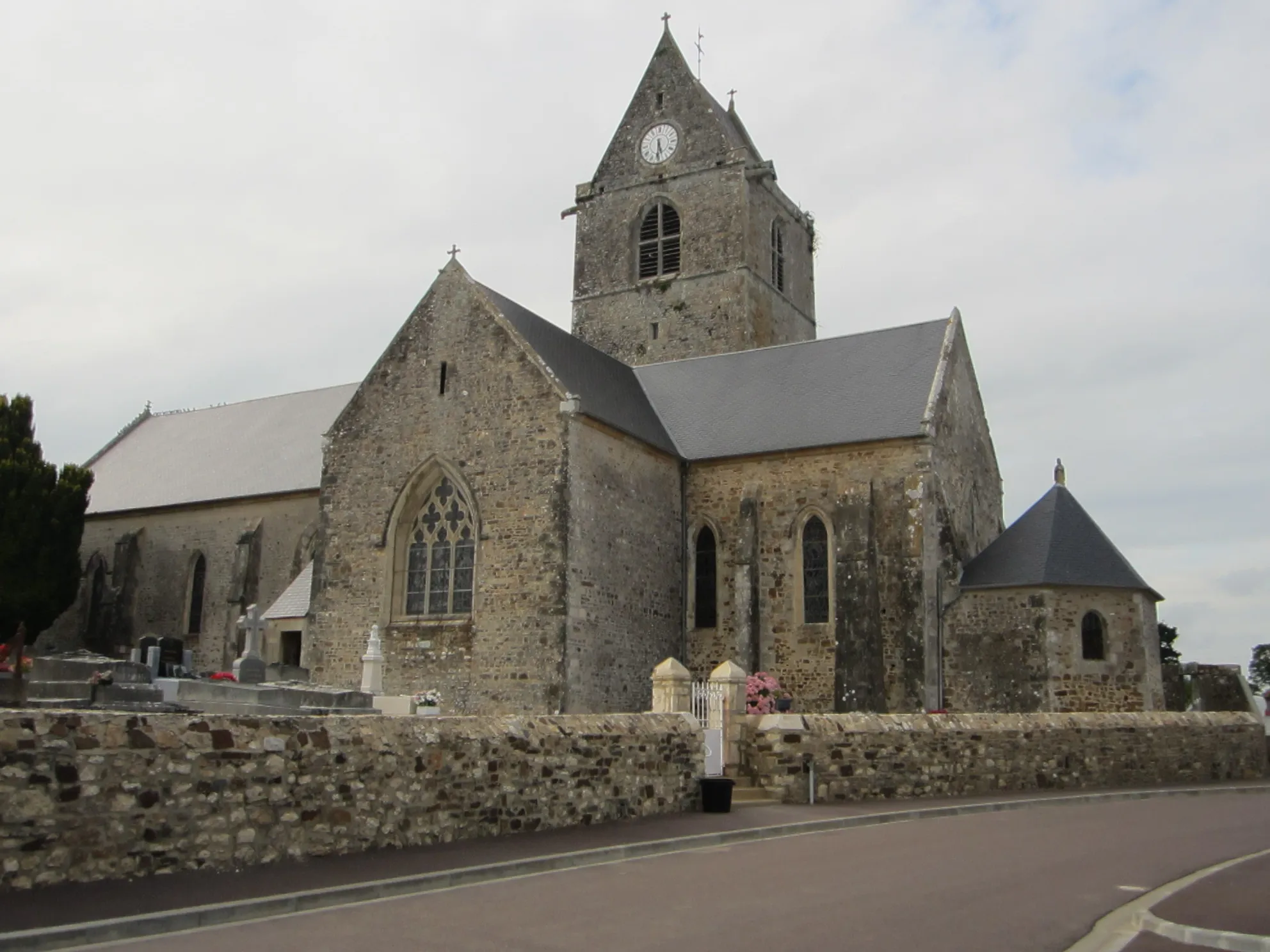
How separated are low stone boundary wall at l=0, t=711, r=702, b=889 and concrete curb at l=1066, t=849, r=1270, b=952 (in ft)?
18.5

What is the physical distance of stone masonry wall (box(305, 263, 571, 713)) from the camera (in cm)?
2122

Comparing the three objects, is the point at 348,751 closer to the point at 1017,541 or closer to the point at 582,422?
the point at 582,422

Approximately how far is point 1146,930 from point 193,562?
87.8 feet

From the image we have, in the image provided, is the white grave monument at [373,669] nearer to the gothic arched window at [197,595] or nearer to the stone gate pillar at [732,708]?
the stone gate pillar at [732,708]

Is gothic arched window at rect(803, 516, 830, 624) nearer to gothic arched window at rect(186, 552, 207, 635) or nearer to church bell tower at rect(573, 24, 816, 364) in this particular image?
church bell tower at rect(573, 24, 816, 364)

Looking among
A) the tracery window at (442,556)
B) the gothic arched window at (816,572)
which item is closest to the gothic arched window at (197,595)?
the tracery window at (442,556)

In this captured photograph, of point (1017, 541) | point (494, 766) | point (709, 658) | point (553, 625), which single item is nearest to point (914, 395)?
point (1017, 541)

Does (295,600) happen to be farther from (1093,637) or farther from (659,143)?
(659,143)

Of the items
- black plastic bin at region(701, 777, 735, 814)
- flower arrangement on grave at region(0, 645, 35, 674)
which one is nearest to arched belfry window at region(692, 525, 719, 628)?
black plastic bin at region(701, 777, 735, 814)

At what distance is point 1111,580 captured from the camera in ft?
71.4

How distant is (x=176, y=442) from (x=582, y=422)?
58.7 ft

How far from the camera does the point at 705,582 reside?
2453 centimetres

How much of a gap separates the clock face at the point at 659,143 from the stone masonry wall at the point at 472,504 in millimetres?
12517

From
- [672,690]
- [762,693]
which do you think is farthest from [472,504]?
[672,690]
